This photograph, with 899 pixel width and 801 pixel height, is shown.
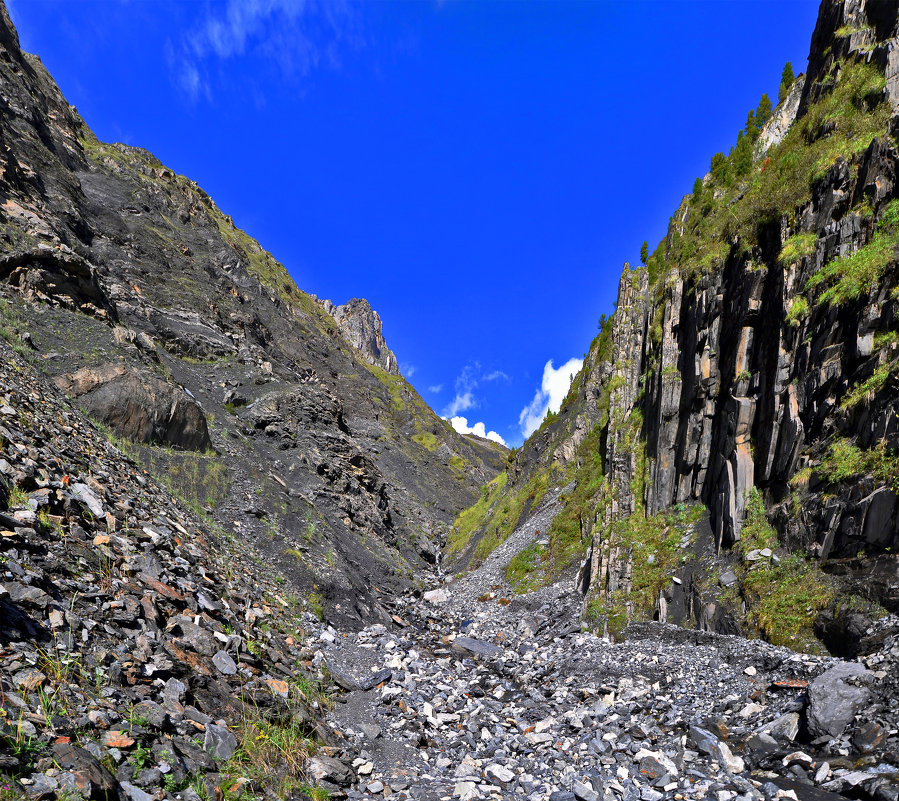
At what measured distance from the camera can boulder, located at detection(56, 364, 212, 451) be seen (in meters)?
17.7

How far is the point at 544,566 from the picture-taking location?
26578 mm

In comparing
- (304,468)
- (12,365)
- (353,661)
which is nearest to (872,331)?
(353,661)

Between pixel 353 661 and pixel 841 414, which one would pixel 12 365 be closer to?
pixel 353 661

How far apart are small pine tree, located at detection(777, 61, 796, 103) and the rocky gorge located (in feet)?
2.52

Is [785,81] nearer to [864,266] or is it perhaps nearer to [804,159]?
[804,159]

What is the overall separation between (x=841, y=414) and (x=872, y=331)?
2.27 meters

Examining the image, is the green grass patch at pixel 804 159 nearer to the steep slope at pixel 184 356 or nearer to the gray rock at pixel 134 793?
the gray rock at pixel 134 793

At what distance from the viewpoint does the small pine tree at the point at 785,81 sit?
31.8 m

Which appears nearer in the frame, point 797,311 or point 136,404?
point 797,311

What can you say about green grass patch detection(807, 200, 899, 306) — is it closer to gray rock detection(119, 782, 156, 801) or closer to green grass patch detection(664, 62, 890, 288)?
green grass patch detection(664, 62, 890, 288)

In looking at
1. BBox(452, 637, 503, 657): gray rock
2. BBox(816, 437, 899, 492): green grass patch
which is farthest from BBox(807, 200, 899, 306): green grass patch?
BBox(452, 637, 503, 657): gray rock

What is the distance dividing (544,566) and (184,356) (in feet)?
94.6

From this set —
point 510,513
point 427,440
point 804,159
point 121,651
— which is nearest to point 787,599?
point 121,651

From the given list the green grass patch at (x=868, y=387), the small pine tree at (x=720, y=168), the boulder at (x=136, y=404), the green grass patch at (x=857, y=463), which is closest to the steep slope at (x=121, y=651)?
the boulder at (x=136, y=404)
